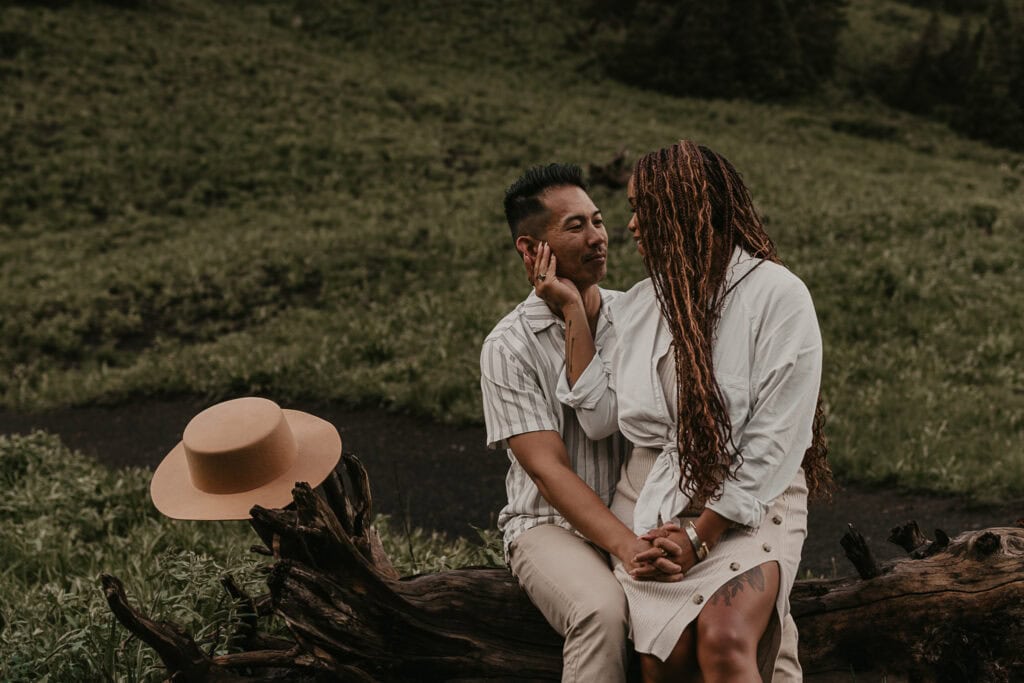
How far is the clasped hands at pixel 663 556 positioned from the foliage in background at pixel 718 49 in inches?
1445

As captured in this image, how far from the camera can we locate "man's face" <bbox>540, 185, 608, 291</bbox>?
375cm

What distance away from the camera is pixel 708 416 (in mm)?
2961

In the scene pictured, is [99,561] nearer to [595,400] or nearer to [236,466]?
[236,466]

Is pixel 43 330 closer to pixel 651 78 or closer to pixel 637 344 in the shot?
pixel 637 344

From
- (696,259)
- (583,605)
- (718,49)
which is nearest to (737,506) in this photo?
(583,605)

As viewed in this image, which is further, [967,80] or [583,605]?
[967,80]

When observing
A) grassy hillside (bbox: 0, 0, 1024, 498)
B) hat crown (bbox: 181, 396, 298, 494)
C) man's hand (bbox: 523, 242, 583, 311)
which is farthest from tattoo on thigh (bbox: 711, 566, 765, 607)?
grassy hillside (bbox: 0, 0, 1024, 498)

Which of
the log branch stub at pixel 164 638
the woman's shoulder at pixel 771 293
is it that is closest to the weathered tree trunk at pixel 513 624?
the log branch stub at pixel 164 638

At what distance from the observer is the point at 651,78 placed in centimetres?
3750

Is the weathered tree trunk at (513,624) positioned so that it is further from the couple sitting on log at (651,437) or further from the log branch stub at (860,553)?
the couple sitting on log at (651,437)

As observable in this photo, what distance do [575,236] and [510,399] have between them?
0.81 m

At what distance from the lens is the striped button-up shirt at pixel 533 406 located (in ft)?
11.6

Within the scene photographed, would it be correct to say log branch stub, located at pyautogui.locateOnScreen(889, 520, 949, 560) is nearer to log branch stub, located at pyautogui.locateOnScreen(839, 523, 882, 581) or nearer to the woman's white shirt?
log branch stub, located at pyautogui.locateOnScreen(839, 523, 882, 581)

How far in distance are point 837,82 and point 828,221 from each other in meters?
29.8
